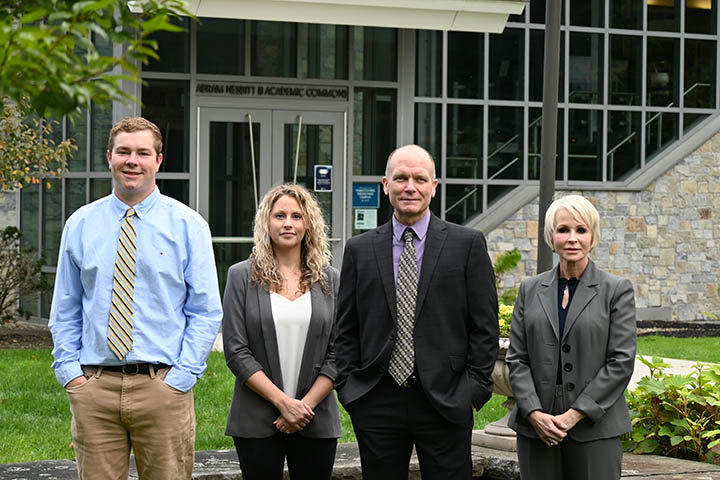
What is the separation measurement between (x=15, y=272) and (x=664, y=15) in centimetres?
1154

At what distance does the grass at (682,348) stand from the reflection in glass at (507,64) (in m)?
4.76

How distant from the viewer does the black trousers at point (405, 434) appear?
448 centimetres

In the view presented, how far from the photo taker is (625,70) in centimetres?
1831

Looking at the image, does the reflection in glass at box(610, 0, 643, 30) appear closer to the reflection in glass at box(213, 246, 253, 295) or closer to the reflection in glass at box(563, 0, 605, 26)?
the reflection in glass at box(563, 0, 605, 26)

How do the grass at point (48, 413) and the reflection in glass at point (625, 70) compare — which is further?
the reflection in glass at point (625, 70)

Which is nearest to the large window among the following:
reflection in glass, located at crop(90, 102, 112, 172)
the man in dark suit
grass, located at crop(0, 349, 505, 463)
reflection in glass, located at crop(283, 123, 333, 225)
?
reflection in glass, located at crop(283, 123, 333, 225)

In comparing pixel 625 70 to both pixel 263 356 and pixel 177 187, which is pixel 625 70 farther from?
pixel 263 356

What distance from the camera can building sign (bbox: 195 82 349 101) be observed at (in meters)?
15.2

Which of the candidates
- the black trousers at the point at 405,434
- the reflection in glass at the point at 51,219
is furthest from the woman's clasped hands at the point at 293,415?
the reflection in glass at the point at 51,219

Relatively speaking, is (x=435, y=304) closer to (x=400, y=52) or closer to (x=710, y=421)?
(x=710, y=421)

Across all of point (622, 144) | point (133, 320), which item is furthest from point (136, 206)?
point (622, 144)

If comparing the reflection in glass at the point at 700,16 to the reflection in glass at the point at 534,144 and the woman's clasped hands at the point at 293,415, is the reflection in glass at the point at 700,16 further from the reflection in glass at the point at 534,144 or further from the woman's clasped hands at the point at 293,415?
the woman's clasped hands at the point at 293,415

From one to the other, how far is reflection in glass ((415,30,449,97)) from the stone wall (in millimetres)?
2531

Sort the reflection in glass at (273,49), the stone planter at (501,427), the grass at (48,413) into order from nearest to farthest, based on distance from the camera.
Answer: the stone planter at (501,427) < the grass at (48,413) < the reflection in glass at (273,49)
